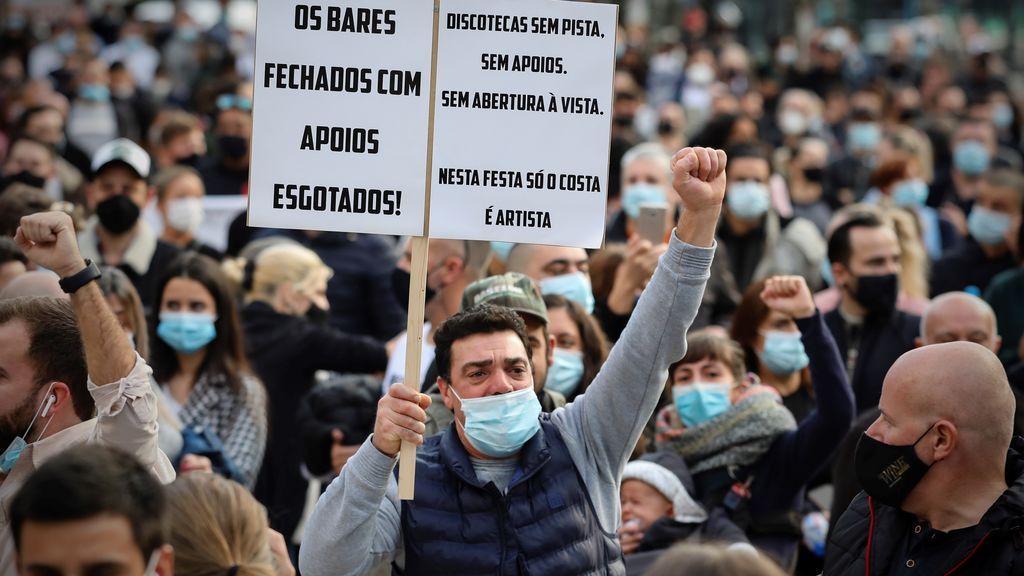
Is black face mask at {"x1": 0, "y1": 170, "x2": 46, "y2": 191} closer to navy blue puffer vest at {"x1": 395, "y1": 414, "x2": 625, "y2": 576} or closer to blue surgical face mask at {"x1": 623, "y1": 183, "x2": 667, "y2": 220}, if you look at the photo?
blue surgical face mask at {"x1": 623, "y1": 183, "x2": 667, "y2": 220}

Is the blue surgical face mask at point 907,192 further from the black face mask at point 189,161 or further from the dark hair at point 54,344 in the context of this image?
the dark hair at point 54,344

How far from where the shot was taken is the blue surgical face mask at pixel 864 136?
50.6 feet

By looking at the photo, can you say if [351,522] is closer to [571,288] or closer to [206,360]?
[571,288]

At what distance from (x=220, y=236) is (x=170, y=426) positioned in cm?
451

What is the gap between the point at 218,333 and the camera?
720cm

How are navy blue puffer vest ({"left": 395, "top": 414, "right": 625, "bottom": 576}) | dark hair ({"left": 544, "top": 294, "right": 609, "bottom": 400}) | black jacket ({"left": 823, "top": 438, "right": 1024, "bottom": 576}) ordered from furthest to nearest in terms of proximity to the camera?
dark hair ({"left": 544, "top": 294, "right": 609, "bottom": 400}) < navy blue puffer vest ({"left": 395, "top": 414, "right": 625, "bottom": 576}) < black jacket ({"left": 823, "top": 438, "right": 1024, "bottom": 576})

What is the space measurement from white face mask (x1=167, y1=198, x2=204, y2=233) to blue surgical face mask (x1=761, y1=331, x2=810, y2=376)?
167 inches

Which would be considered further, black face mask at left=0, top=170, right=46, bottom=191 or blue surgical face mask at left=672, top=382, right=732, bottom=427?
black face mask at left=0, top=170, right=46, bottom=191

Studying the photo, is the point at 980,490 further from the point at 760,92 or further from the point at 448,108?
the point at 760,92

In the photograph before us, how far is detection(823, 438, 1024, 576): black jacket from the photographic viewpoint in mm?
4023

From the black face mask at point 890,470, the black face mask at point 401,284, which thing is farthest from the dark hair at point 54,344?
the black face mask at point 401,284

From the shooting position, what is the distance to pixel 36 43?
20828 mm

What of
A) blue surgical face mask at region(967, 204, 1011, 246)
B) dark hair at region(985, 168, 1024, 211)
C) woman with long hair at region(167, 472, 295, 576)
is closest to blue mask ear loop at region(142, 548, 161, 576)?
woman with long hair at region(167, 472, 295, 576)

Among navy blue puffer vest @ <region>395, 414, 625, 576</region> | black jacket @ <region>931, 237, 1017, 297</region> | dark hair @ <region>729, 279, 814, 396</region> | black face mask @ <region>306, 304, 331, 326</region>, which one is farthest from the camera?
black jacket @ <region>931, 237, 1017, 297</region>
